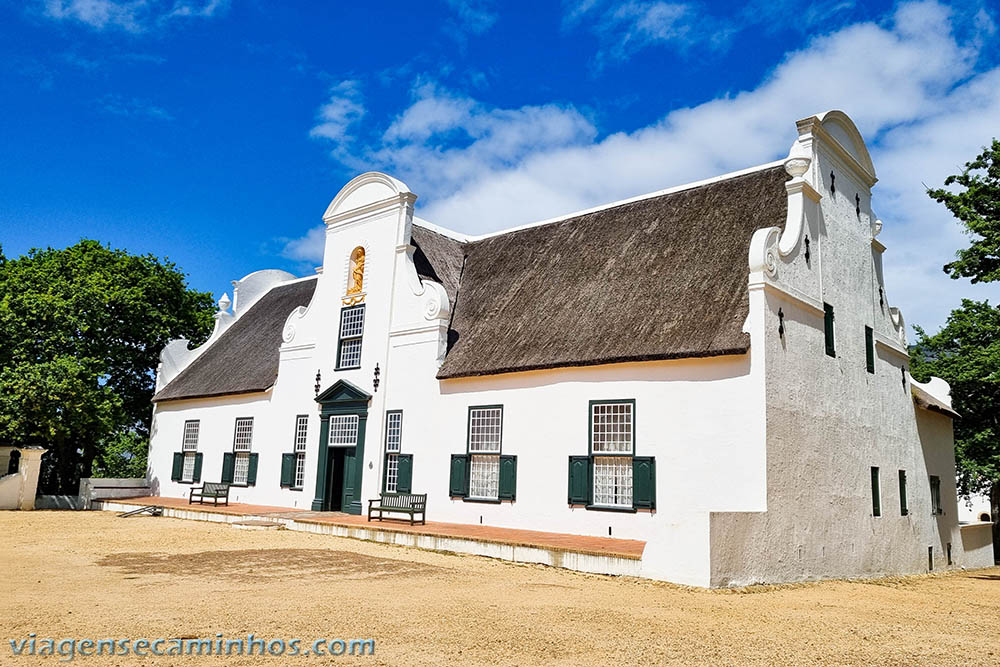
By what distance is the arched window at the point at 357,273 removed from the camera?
72.1 feet

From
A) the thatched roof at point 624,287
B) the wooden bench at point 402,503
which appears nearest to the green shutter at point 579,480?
the thatched roof at point 624,287

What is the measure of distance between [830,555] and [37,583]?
43.4 ft

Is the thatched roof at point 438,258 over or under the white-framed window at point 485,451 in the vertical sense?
over

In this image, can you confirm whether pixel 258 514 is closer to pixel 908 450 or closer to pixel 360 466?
pixel 360 466

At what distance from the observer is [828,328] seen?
1636 cm

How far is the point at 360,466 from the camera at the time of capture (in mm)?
20094

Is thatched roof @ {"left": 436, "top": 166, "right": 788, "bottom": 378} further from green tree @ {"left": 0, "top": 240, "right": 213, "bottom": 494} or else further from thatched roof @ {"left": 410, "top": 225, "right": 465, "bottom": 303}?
green tree @ {"left": 0, "top": 240, "right": 213, "bottom": 494}

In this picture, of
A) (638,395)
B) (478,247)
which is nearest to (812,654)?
(638,395)

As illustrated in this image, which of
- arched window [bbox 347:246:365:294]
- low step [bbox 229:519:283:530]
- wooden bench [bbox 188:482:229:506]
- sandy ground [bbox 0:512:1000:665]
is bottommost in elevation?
sandy ground [bbox 0:512:1000:665]

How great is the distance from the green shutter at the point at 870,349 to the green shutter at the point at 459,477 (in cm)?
961

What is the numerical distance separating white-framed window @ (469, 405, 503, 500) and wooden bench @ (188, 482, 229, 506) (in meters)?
8.41

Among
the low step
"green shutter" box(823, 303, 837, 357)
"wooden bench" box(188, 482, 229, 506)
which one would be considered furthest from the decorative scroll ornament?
"green shutter" box(823, 303, 837, 357)

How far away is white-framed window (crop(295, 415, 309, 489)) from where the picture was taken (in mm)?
21828

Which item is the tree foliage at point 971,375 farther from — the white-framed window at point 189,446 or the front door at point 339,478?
the white-framed window at point 189,446
